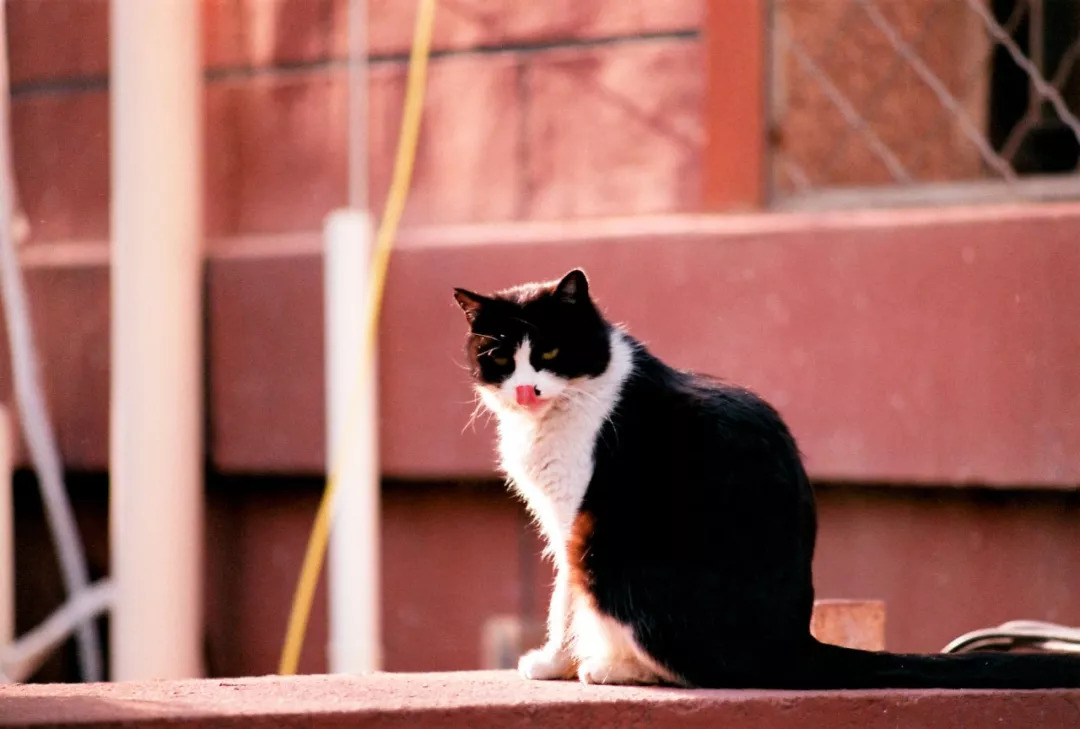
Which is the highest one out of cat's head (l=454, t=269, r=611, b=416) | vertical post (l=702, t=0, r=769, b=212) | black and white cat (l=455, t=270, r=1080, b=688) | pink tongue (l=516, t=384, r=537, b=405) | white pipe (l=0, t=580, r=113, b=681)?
vertical post (l=702, t=0, r=769, b=212)

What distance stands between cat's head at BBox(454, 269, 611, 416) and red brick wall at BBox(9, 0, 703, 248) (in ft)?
5.22

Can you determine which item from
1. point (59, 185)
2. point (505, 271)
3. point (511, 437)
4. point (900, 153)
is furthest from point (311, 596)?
point (900, 153)

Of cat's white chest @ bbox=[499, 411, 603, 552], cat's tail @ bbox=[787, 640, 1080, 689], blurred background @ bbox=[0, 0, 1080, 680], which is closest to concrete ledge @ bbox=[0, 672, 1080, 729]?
cat's tail @ bbox=[787, 640, 1080, 689]

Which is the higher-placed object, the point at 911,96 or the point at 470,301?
the point at 911,96

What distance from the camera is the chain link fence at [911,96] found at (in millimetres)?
4125

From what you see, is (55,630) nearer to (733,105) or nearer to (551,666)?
(551,666)

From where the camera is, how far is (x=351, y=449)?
425 centimetres

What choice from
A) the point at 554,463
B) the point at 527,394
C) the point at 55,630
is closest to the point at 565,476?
the point at 554,463

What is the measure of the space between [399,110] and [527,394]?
210 cm

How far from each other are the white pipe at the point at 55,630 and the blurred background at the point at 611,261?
25 centimetres

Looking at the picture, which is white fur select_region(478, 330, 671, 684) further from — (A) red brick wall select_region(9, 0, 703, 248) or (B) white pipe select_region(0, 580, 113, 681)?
(B) white pipe select_region(0, 580, 113, 681)

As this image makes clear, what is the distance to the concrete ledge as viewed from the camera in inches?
86.8

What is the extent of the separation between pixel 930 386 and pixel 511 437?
5.05 feet

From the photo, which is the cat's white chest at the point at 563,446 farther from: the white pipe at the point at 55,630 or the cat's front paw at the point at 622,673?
the white pipe at the point at 55,630
